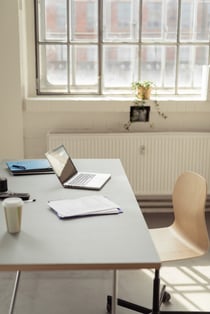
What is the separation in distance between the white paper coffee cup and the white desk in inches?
1.2

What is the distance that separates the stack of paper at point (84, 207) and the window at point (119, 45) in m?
2.09

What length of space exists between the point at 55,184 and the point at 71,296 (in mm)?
797

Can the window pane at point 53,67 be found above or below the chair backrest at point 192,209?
above

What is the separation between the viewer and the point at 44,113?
378cm

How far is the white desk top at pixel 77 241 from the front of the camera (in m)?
1.46

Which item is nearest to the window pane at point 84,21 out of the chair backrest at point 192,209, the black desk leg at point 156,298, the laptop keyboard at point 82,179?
the laptop keyboard at point 82,179

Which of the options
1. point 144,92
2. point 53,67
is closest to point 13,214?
point 144,92

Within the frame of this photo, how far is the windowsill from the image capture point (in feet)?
12.3

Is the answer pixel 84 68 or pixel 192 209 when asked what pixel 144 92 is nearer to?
pixel 84 68

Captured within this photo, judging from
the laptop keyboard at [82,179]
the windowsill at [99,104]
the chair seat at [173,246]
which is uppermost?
the windowsill at [99,104]

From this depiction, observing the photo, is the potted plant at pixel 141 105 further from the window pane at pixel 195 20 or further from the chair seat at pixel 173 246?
the chair seat at pixel 173 246

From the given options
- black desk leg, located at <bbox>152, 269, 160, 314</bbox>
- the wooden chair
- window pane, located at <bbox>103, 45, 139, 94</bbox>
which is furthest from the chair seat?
window pane, located at <bbox>103, 45, 139, 94</bbox>

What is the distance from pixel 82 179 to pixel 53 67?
1859 mm

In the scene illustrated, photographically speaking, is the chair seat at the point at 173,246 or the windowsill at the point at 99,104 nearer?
the chair seat at the point at 173,246
